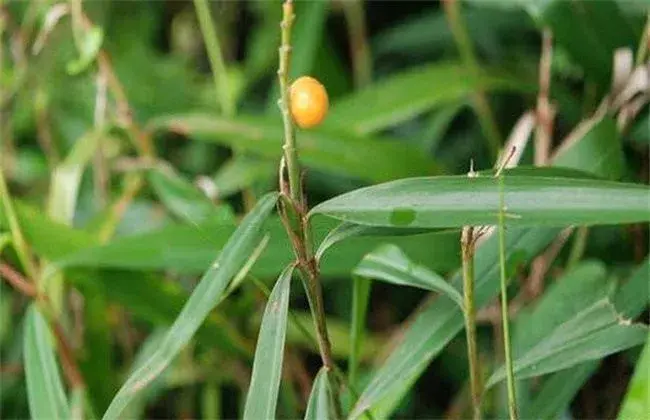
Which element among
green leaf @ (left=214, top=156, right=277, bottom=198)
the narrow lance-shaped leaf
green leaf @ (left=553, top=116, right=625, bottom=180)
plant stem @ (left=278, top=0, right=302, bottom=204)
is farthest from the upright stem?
green leaf @ (left=214, top=156, right=277, bottom=198)

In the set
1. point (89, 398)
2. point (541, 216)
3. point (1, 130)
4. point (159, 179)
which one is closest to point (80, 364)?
point (89, 398)

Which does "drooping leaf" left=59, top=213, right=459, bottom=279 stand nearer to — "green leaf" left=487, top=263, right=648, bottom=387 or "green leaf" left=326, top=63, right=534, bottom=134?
"green leaf" left=487, top=263, right=648, bottom=387

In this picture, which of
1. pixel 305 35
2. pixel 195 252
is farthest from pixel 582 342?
pixel 305 35

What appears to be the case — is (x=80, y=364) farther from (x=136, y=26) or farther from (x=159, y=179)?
(x=136, y=26)

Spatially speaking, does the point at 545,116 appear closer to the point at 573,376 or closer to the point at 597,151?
the point at 597,151

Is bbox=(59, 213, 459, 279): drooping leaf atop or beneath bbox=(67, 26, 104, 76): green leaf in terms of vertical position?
beneath

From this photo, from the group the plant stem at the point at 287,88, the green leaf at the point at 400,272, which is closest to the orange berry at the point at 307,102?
the plant stem at the point at 287,88

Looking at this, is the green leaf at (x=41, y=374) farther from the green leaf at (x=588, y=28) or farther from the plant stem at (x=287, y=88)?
the green leaf at (x=588, y=28)
